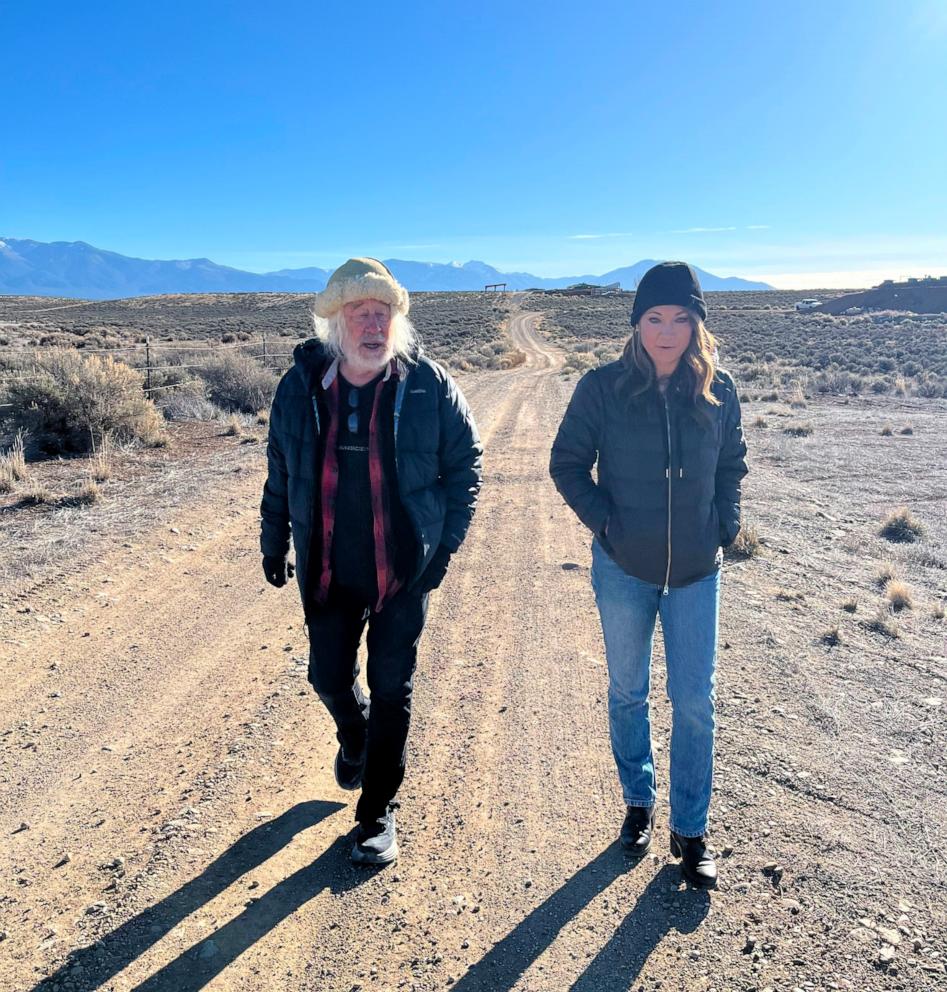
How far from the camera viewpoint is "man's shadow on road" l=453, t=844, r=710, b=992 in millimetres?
2092

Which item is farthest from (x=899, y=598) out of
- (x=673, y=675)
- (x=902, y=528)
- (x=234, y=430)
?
(x=234, y=430)

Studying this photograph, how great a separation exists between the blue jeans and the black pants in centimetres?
71

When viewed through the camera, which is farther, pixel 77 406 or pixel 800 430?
pixel 800 430

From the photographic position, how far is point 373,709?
98.3 inches

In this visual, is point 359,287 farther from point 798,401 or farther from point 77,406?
point 798,401

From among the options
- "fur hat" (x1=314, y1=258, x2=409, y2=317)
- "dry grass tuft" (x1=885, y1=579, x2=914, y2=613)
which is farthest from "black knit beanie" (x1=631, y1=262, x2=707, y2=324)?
"dry grass tuft" (x1=885, y1=579, x2=914, y2=613)

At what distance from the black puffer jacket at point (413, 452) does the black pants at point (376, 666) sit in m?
0.13

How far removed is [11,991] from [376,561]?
1.60m

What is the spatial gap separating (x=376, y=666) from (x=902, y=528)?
6.84 meters

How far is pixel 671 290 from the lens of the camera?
7.70 ft

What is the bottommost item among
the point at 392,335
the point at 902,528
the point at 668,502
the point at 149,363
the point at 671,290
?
the point at 902,528

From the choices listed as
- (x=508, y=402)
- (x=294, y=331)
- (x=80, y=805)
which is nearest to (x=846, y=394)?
(x=508, y=402)

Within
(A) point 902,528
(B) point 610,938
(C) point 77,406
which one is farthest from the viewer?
(C) point 77,406

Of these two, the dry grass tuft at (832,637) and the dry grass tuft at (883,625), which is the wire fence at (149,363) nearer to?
the dry grass tuft at (832,637)
